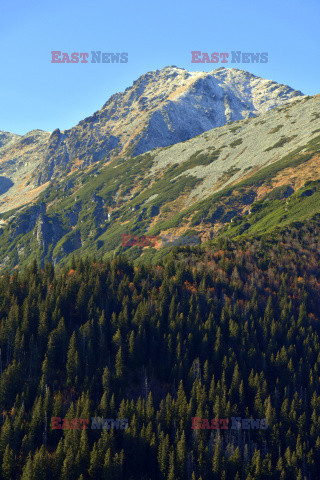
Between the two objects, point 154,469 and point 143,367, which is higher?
point 143,367

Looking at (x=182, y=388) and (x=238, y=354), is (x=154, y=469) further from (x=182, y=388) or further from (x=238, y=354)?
(x=238, y=354)

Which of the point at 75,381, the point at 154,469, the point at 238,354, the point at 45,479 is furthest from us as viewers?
the point at 238,354

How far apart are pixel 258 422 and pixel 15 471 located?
239 feet

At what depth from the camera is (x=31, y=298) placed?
168m

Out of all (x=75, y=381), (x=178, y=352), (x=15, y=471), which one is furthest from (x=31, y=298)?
(x=15, y=471)

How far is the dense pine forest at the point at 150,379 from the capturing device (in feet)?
393

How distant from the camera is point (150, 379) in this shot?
151250mm

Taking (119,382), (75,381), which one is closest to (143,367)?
(119,382)

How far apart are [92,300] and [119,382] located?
40078 mm

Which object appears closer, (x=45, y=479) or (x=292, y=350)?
(x=45, y=479)

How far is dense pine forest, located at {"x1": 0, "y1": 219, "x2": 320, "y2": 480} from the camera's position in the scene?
120 metres

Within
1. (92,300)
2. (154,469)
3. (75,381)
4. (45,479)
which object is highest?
(92,300)

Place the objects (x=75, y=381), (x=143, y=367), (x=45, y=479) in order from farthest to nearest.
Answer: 1. (x=143, y=367)
2. (x=75, y=381)
3. (x=45, y=479)

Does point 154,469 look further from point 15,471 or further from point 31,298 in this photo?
point 31,298
